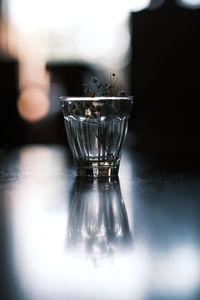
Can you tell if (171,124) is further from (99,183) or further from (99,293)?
(99,293)

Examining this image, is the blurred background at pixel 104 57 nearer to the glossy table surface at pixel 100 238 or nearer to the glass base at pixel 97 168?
the glass base at pixel 97 168

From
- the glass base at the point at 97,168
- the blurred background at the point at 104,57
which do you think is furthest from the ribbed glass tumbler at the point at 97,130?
the blurred background at the point at 104,57

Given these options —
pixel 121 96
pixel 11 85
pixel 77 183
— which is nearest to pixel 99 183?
pixel 77 183

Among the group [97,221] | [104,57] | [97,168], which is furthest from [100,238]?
[104,57]

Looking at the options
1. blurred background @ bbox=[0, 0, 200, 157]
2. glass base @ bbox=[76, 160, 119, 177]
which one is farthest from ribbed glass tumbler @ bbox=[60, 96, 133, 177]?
blurred background @ bbox=[0, 0, 200, 157]

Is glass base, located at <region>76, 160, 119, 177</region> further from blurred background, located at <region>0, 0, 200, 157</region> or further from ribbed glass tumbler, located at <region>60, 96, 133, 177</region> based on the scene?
blurred background, located at <region>0, 0, 200, 157</region>

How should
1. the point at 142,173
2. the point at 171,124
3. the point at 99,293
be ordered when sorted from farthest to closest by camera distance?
the point at 171,124
the point at 142,173
the point at 99,293

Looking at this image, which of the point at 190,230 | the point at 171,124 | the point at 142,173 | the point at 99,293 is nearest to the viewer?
the point at 99,293
